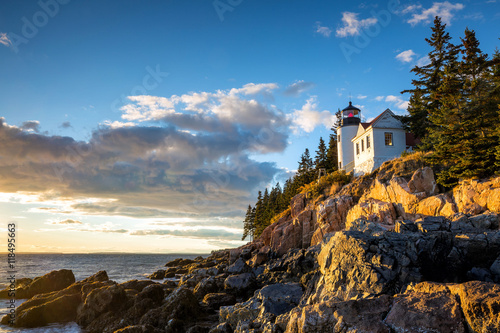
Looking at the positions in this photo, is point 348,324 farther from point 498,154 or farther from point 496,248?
point 498,154

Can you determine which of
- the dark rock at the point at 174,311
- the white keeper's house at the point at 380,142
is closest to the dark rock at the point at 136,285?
the dark rock at the point at 174,311

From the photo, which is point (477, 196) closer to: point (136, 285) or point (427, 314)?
point (427, 314)

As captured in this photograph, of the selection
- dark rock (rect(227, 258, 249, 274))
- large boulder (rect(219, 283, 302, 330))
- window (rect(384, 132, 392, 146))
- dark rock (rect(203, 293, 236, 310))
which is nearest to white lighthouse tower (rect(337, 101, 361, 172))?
window (rect(384, 132, 392, 146))

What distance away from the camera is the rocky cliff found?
7035 millimetres

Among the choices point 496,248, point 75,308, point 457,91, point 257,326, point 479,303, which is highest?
point 457,91

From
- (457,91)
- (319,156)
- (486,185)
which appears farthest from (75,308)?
(319,156)

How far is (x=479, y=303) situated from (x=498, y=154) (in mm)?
16843

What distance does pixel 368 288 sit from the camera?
8.73 metres

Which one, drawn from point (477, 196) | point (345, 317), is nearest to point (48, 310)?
point (345, 317)

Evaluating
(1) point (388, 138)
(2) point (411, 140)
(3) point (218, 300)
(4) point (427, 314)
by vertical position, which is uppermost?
(2) point (411, 140)

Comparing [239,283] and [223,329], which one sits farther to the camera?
[239,283]

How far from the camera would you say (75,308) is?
1752cm

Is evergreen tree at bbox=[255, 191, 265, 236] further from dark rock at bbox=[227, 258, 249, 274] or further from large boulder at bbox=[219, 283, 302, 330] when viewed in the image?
large boulder at bbox=[219, 283, 302, 330]

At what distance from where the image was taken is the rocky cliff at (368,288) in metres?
7.04
